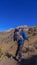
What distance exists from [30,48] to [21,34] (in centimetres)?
312

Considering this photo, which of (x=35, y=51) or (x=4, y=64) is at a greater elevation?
(x=35, y=51)

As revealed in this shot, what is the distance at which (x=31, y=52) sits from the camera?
43.7ft

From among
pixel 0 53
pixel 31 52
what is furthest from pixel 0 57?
pixel 31 52

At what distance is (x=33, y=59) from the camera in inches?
437

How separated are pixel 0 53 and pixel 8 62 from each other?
1.61m

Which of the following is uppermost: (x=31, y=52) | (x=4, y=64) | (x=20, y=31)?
(x=20, y=31)

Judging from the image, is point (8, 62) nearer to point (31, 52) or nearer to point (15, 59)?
point (15, 59)

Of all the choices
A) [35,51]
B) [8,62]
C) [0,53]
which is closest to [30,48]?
[35,51]

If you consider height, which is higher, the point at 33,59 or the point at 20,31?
the point at 20,31

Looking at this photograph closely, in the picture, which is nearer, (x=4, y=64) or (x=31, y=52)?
(x=4, y=64)

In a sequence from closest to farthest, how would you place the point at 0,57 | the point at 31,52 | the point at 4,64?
the point at 4,64, the point at 0,57, the point at 31,52

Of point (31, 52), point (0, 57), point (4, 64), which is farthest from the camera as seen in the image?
point (31, 52)

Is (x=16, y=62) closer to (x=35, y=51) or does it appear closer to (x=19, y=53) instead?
(x=19, y=53)

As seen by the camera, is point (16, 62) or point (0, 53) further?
point (0, 53)
